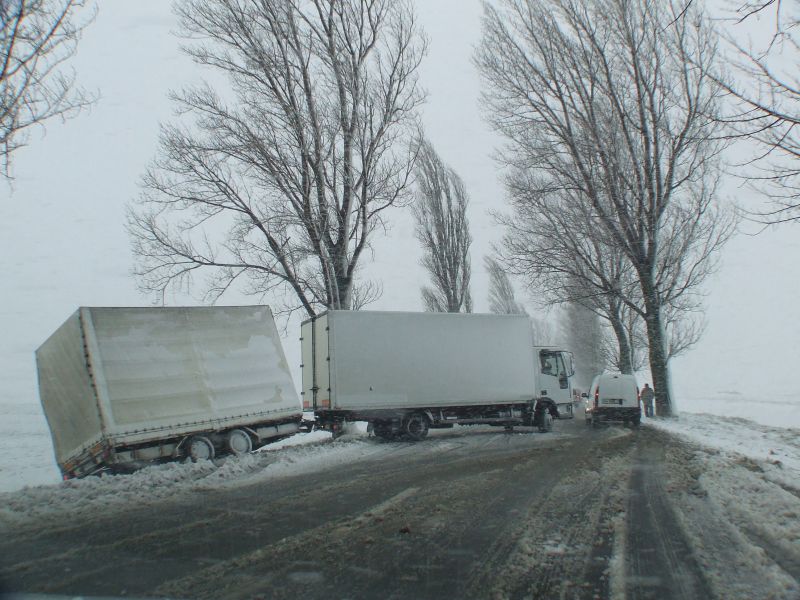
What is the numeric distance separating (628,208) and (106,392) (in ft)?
61.7

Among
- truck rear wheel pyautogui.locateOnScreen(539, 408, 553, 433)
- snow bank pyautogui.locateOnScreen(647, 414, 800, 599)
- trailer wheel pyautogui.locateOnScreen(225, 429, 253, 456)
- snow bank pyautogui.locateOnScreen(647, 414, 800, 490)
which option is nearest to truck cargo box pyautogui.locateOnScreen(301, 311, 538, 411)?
truck rear wheel pyautogui.locateOnScreen(539, 408, 553, 433)

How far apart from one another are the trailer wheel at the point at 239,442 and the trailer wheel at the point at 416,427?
4.74 meters

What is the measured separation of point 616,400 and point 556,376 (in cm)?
369

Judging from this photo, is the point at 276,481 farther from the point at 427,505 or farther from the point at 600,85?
the point at 600,85

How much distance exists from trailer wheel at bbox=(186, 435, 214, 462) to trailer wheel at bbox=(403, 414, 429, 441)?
569cm

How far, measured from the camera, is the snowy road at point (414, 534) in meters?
4.23

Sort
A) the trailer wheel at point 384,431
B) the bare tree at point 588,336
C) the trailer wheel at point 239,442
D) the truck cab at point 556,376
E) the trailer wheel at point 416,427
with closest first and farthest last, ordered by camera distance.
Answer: the trailer wheel at point 239,442
the trailer wheel at point 416,427
the trailer wheel at point 384,431
the truck cab at point 556,376
the bare tree at point 588,336

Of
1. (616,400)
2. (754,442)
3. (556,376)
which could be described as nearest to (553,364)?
(556,376)

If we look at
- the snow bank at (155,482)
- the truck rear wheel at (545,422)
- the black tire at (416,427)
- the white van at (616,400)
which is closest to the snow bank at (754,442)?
the white van at (616,400)

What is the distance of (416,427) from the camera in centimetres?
1603

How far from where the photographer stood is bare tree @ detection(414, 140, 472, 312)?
30328 mm

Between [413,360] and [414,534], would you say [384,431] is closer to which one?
[413,360]

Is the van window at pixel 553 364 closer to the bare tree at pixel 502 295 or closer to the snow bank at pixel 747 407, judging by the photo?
the snow bank at pixel 747 407

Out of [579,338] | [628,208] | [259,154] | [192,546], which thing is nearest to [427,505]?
[192,546]
